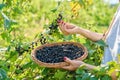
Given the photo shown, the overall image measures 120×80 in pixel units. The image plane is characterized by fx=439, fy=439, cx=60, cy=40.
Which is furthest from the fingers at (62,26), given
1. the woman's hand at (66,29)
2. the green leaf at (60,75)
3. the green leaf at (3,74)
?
the green leaf at (3,74)

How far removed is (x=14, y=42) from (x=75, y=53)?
41 centimetres

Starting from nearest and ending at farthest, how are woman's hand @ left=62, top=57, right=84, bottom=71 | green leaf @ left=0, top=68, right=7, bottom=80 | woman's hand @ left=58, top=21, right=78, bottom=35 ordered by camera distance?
1. green leaf @ left=0, top=68, right=7, bottom=80
2. woman's hand @ left=62, top=57, right=84, bottom=71
3. woman's hand @ left=58, top=21, right=78, bottom=35

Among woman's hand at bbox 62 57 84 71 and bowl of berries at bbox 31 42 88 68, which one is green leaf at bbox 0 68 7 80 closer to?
bowl of berries at bbox 31 42 88 68

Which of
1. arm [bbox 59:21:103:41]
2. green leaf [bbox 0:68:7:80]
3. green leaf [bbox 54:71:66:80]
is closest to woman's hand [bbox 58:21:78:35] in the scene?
arm [bbox 59:21:103:41]

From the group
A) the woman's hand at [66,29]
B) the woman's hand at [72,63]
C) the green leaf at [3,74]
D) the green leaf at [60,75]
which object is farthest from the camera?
the woman's hand at [66,29]

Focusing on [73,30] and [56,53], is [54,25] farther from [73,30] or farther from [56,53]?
[56,53]

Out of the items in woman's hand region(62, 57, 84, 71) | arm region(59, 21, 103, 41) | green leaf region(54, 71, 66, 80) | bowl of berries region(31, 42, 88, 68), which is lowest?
green leaf region(54, 71, 66, 80)

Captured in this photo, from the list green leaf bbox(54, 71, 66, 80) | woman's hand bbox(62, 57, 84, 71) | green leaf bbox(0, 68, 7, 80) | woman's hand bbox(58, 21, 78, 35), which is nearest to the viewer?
green leaf bbox(0, 68, 7, 80)

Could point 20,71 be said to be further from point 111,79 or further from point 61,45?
point 111,79

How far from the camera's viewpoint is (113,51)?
2.35m

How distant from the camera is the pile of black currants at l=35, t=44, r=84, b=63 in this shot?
227cm

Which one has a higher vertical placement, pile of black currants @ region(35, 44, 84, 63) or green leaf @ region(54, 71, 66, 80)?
pile of black currants @ region(35, 44, 84, 63)

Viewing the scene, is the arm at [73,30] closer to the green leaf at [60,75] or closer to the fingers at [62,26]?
the fingers at [62,26]

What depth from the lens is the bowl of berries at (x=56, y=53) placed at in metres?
2.21
